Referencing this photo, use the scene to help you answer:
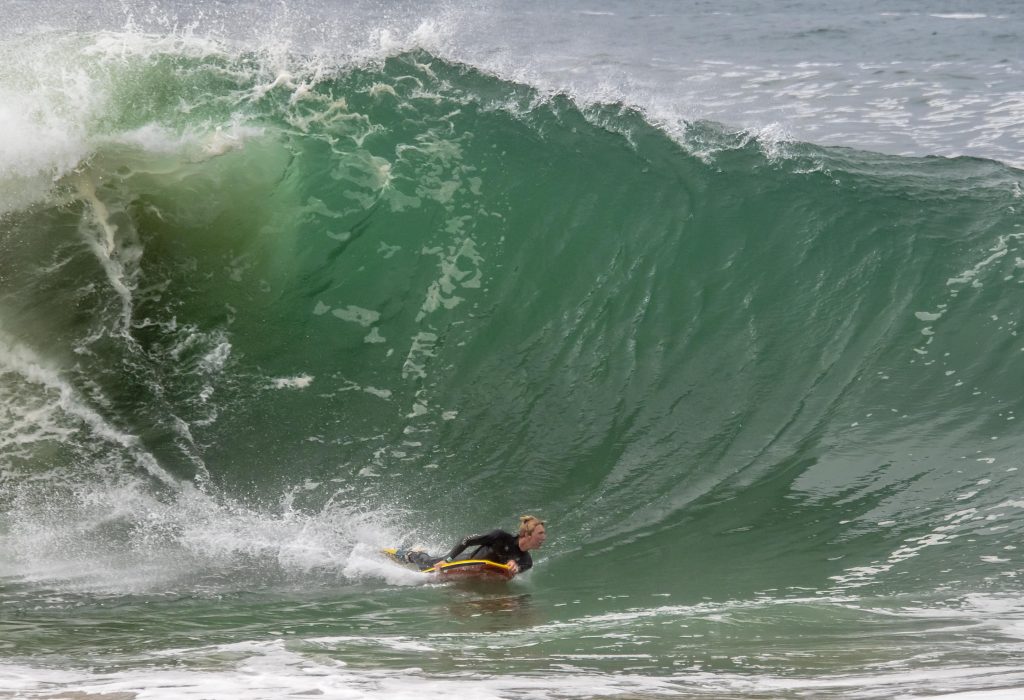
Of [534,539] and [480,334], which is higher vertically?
[480,334]

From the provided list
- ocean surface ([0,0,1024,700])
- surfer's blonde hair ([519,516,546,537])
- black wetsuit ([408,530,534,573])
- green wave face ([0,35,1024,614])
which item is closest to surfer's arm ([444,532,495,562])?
black wetsuit ([408,530,534,573])

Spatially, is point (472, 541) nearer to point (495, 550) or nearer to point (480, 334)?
point (495, 550)

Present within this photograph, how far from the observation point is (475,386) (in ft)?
30.7

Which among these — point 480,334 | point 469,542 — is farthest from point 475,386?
point 469,542

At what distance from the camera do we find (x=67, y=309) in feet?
31.2

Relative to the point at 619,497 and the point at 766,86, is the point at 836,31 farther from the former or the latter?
the point at 619,497

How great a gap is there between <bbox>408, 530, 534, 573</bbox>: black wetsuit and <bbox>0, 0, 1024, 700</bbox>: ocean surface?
0.62ft

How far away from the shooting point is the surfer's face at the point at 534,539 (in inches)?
282

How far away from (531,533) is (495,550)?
321mm

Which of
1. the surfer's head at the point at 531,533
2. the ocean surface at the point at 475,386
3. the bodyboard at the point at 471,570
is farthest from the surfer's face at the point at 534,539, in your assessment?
the ocean surface at the point at 475,386

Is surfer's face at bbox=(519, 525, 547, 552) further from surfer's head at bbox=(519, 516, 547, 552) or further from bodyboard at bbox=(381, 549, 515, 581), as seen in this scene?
bodyboard at bbox=(381, 549, 515, 581)

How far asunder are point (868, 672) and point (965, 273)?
22.9ft

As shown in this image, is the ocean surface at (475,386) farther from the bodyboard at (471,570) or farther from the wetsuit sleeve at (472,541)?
the wetsuit sleeve at (472,541)

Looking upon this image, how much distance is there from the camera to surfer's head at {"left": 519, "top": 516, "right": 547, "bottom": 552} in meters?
7.15
